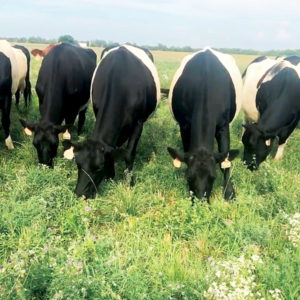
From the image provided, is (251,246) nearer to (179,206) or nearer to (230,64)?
(179,206)

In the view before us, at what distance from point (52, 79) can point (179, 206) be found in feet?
11.3

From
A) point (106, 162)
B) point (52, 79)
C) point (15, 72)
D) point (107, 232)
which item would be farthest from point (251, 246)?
point (15, 72)

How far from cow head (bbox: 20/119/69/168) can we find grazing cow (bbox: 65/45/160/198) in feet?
2.43

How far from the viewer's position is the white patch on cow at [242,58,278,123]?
827 cm

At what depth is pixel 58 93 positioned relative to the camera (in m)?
6.59

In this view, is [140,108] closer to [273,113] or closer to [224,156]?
[224,156]

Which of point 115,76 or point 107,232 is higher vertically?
point 115,76

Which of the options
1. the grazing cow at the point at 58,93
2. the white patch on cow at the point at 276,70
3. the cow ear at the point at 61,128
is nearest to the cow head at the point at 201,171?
the cow ear at the point at 61,128

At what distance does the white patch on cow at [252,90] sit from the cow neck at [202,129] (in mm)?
2992

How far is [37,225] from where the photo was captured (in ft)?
13.7

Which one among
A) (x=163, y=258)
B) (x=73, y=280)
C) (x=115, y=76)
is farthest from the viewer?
(x=115, y=76)

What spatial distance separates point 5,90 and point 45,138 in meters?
1.66

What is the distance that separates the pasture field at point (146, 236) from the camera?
3086 millimetres

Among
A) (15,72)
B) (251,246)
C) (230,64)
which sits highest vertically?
(230,64)
